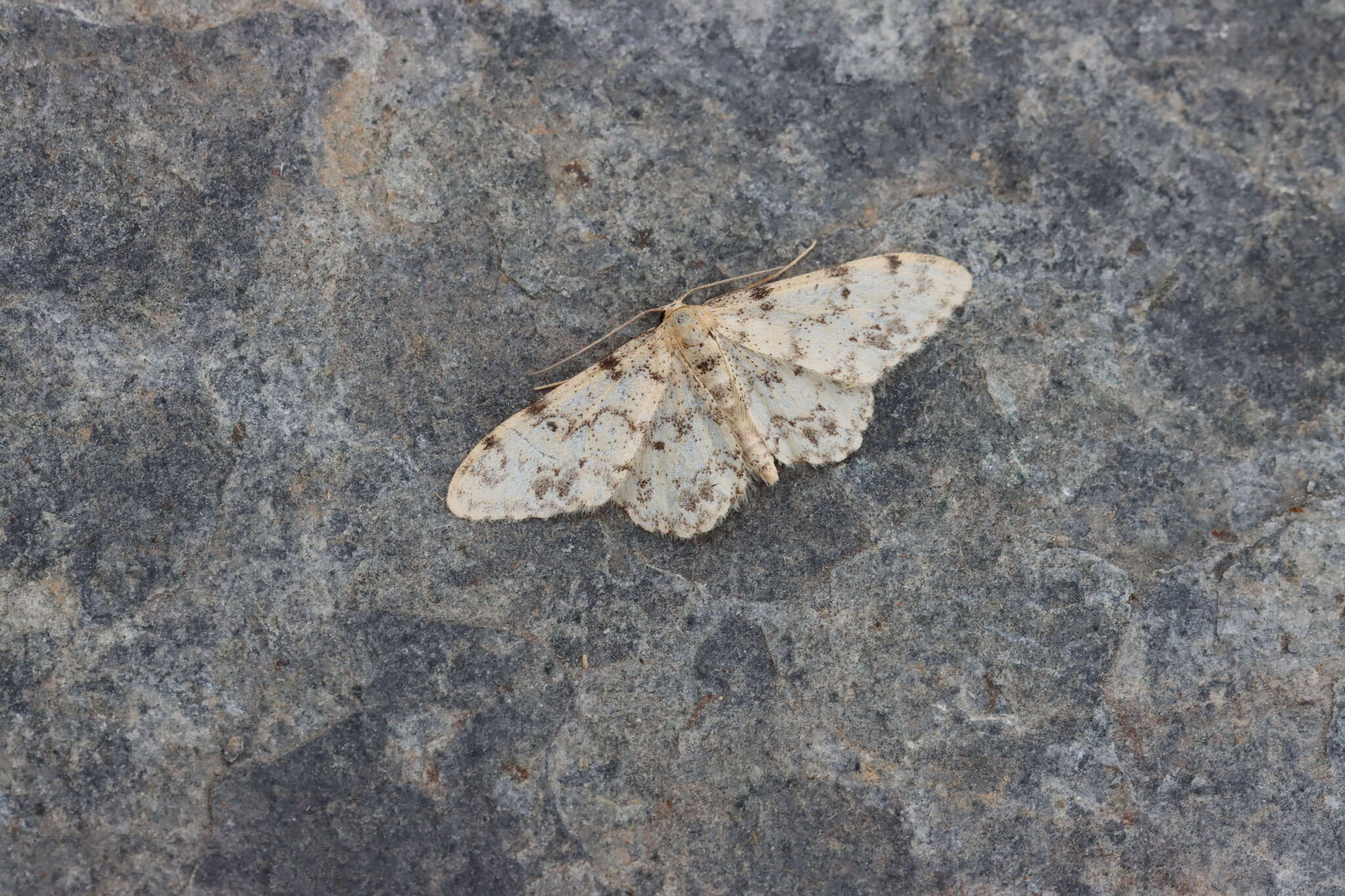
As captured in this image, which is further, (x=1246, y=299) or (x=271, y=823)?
(x=1246, y=299)

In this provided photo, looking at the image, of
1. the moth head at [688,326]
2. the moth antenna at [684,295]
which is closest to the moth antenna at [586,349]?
the moth antenna at [684,295]

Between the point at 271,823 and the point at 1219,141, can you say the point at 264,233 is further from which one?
the point at 1219,141

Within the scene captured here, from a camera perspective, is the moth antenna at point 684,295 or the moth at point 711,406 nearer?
the moth at point 711,406

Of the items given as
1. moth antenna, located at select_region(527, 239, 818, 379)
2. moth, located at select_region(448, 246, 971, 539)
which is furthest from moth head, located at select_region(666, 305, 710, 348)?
moth antenna, located at select_region(527, 239, 818, 379)

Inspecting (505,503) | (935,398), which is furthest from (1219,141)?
(505,503)

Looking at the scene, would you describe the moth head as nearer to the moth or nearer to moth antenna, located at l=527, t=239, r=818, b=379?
the moth

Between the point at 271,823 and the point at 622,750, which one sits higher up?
the point at 271,823

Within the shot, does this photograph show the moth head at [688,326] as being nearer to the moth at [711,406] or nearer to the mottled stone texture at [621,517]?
the moth at [711,406]
